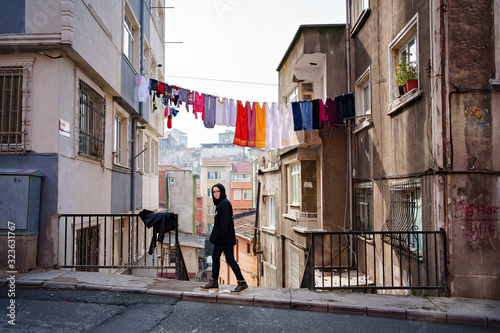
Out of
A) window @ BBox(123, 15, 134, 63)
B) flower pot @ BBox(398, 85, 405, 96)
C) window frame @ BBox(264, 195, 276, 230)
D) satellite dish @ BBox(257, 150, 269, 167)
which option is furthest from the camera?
window frame @ BBox(264, 195, 276, 230)

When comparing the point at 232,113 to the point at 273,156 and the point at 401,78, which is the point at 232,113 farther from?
the point at 273,156

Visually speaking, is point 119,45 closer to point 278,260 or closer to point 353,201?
point 353,201

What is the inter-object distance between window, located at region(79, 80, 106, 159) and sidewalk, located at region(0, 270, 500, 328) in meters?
3.70

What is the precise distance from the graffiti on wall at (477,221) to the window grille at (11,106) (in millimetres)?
8782

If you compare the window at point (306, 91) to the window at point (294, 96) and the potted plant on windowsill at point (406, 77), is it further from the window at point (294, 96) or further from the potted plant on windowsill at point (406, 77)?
the potted plant on windowsill at point (406, 77)

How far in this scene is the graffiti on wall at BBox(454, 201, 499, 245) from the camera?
7.29m

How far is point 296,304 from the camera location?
6.66m

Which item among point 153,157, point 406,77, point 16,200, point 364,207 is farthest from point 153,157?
point 406,77

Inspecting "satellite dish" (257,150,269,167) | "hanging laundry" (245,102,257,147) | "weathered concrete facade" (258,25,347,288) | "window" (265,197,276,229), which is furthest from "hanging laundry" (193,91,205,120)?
"window" (265,197,276,229)

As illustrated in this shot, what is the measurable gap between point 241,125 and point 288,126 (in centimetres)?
158

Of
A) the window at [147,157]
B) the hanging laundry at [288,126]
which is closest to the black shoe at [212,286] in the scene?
the hanging laundry at [288,126]

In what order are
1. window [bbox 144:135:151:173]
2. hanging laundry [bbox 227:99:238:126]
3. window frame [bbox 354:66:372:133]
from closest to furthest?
window frame [bbox 354:66:372:133] → hanging laundry [bbox 227:99:238:126] → window [bbox 144:135:151:173]

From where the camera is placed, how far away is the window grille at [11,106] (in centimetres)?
873

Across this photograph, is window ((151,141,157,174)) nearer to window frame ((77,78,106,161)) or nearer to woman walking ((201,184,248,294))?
window frame ((77,78,106,161))
